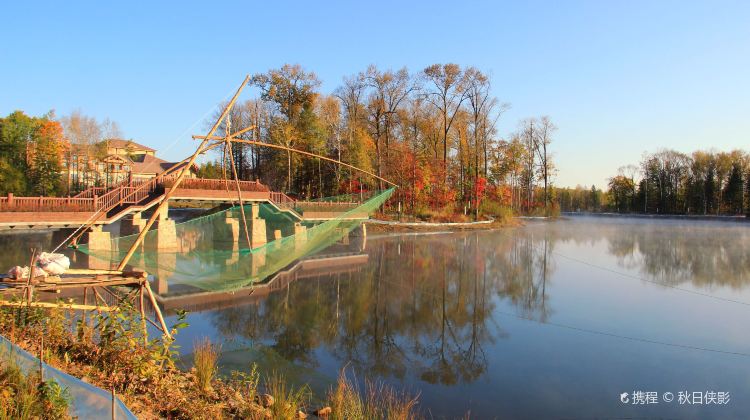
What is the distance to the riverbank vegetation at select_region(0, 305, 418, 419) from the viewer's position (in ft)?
13.5

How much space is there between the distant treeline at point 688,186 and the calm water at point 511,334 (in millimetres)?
50446

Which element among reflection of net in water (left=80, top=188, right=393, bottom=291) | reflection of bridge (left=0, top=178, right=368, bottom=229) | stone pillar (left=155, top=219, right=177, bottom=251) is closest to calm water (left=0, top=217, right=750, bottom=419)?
reflection of net in water (left=80, top=188, right=393, bottom=291)

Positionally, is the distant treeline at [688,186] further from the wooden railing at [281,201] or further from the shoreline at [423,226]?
the wooden railing at [281,201]

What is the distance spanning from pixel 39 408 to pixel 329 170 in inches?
1428

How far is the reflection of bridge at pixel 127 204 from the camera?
1647cm

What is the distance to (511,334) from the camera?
950 cm

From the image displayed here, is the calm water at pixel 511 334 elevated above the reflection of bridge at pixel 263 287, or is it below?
below

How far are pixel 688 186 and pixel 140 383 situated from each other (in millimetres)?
71647

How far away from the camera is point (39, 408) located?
149 inches

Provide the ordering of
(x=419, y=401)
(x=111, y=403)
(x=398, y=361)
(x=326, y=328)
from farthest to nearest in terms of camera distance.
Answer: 1. (x=326, y=328)
2. (x=398, y=361)
3. (x=419, y=401)
4. (x=111, y=403)

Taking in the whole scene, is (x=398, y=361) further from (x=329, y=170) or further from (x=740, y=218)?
(x=740, y=218)

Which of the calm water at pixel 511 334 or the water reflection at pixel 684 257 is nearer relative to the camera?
the calm water at pixel 511 334

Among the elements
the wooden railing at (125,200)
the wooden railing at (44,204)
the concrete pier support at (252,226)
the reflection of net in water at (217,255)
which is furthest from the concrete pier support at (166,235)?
the concrete pier support at (252,226)

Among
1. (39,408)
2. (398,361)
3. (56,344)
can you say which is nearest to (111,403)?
(39,408)
